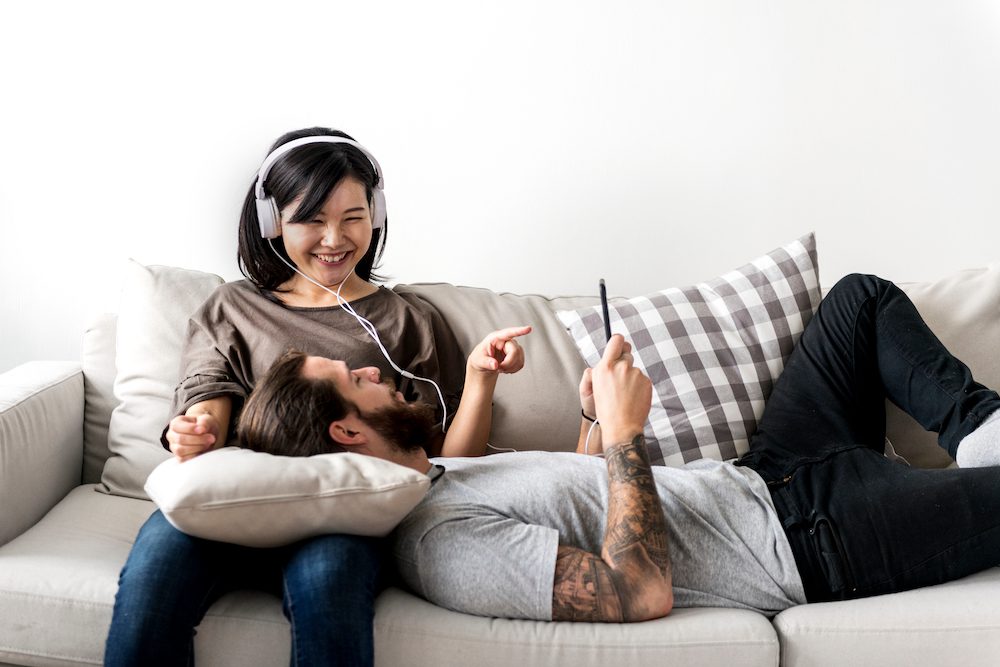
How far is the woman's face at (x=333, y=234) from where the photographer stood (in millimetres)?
1872

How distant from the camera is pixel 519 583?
132cm

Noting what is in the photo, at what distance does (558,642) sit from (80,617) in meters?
0.69

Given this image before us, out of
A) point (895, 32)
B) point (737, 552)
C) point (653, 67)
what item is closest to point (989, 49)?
point (895, 32)

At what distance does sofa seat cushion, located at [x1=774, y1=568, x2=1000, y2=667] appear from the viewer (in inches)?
54.0

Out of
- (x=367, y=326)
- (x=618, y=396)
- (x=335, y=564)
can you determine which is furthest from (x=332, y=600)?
(x=367, y=326)

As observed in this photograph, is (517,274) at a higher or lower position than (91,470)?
higher

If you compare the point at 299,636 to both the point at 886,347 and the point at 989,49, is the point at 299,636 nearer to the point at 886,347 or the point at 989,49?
the point at 886,347

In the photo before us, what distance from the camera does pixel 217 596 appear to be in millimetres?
1396

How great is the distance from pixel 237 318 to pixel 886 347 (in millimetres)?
1247

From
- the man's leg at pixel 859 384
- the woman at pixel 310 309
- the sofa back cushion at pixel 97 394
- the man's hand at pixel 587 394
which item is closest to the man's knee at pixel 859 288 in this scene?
the man's leg at pixel 859 384

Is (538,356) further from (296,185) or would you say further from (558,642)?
(558,642)

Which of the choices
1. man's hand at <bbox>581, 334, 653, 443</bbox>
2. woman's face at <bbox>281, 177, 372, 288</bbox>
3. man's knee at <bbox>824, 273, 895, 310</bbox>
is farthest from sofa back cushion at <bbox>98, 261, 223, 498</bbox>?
man's knee at <bbox>824, 273, 895, 310</bbox>

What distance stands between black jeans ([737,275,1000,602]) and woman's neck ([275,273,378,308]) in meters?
0.84

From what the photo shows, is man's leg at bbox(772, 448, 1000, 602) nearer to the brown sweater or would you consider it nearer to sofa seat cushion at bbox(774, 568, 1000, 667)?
sofa seat cushion at bbox(774, 568, 1000, 667)
